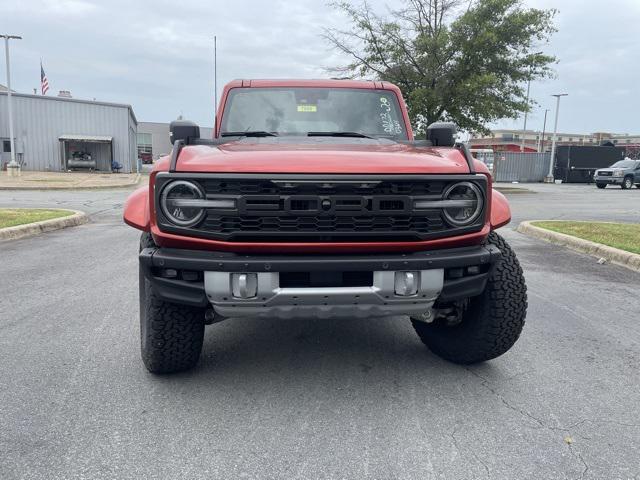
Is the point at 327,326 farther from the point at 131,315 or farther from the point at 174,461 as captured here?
the point at 174,461

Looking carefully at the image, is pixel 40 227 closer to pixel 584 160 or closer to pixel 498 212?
pixel 498 212

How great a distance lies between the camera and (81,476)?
2.17 meters

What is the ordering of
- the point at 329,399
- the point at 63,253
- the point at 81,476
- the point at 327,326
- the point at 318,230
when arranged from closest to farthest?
the point at 81,476 < the point at 318,230 < the point at 329,399 < the point at 327,326 < the point at 63,253

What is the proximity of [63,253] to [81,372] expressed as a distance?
4561mm

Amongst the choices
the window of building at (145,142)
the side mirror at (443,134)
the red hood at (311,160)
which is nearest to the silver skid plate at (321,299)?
Result: the red hood at (311,160)

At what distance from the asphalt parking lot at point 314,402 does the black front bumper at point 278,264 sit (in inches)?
24.6

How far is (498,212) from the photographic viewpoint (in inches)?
118

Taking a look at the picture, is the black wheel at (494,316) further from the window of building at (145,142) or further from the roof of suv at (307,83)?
the window of building at (145,142)

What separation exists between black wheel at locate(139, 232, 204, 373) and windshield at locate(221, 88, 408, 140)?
1.60 meters

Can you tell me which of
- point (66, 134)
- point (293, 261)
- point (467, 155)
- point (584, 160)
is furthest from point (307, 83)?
point (584, 160)

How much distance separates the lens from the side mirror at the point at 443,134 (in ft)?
11.6

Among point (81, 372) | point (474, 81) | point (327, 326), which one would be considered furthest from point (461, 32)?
point (81, 372)

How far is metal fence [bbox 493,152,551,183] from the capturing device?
116 ft

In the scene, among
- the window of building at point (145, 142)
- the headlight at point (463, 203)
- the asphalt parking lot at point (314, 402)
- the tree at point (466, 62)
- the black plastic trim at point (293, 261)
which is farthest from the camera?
the window of building at point (145, 142)
